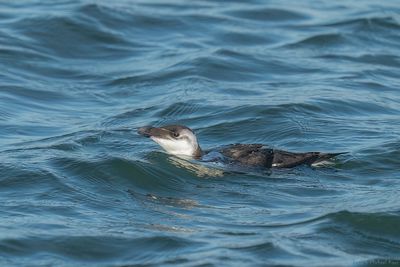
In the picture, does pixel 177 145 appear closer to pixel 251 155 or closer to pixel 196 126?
pixel 251 155

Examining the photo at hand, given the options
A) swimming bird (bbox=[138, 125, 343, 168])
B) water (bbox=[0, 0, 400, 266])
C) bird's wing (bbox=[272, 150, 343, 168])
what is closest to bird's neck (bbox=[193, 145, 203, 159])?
swimming bird (bbox=[138, 125, 343, 168])

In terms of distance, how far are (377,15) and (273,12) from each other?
2179 mm

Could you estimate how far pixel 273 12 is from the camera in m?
24.2

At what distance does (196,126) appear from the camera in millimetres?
16125

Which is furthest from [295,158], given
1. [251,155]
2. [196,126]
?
A: [196,126]

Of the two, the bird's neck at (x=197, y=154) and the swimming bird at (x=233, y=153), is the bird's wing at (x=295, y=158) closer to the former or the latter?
the swimming bird at (x=233, y=153)

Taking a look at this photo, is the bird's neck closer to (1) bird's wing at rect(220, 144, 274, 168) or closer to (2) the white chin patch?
(2) the white chin patch

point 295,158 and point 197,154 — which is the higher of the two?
point 197,154

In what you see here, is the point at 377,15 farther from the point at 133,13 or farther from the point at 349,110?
the point at 349,110

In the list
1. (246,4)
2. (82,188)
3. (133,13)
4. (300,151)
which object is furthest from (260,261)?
(246,4)

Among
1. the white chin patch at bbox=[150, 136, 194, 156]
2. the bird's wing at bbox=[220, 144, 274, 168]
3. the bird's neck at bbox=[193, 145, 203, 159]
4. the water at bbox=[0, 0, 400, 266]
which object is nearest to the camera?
the water at bbox=[0, 0, 400, 266]

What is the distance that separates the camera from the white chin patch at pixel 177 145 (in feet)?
45.0

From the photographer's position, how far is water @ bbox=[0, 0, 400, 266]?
36.8 ft

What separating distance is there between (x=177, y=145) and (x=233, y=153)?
26.4 inches
